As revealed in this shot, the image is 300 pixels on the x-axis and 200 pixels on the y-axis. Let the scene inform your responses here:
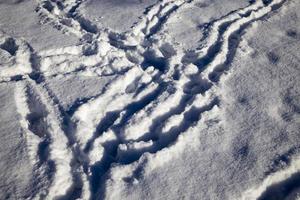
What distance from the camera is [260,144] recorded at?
1811mm

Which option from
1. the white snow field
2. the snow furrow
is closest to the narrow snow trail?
the white snow field

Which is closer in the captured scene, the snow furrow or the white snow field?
the white snow field

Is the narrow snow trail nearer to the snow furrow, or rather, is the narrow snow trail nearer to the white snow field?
the white snow field

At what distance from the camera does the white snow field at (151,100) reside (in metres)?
1.67

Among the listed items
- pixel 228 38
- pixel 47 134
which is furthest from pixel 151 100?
pixel 228 38

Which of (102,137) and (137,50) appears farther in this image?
(137,50)

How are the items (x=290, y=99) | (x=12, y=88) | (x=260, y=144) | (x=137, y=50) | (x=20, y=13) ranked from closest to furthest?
(x=260, y=144) → (x=290, y=99) → (x=12, y=88) → (x=137, y=50) → (x=20, y=13)

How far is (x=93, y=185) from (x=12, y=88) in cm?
100

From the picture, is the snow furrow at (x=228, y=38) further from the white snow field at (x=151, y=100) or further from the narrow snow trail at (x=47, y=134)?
the narrow snow trail at (x=47, y=134)

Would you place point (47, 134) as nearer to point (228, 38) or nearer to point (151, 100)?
point (151, 100)

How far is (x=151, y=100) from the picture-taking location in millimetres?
2164

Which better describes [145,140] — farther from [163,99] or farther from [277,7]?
[277,7]

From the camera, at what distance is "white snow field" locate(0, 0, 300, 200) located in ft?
5.48

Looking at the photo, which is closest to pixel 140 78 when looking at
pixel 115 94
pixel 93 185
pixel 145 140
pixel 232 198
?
pixel 115 94
